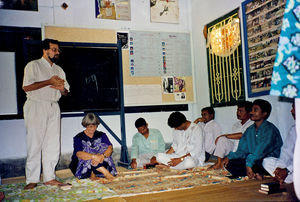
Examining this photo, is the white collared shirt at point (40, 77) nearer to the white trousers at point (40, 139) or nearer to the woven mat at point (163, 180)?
the white trousers at point (40, 139)

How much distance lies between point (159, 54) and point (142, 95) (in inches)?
32.4

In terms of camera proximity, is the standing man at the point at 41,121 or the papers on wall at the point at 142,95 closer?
the standing man at the point at 41,121

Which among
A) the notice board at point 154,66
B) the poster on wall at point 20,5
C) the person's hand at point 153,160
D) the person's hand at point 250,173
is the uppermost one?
the poster on wall at point 20,5

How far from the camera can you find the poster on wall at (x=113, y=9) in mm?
5270

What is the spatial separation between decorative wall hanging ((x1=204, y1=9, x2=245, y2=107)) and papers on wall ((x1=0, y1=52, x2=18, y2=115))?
3.14m

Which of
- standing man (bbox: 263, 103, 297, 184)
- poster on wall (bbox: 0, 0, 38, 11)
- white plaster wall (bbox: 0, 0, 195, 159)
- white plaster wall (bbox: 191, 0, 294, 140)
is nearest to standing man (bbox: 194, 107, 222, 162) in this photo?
white plaster wall (bbox: 191, 0, 294, 140)

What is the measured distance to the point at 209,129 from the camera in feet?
15.7

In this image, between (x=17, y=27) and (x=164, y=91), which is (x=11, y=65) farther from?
(x=164, y=91)

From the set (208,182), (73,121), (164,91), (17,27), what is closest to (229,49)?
(164,91)

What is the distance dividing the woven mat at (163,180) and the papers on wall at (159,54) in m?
2.06

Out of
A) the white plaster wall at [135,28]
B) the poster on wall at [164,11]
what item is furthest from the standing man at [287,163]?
the poster on wall at [164,11]

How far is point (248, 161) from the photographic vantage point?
10.6 feet

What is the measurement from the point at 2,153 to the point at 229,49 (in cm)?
377

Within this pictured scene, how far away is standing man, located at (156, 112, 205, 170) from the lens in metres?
4.07
